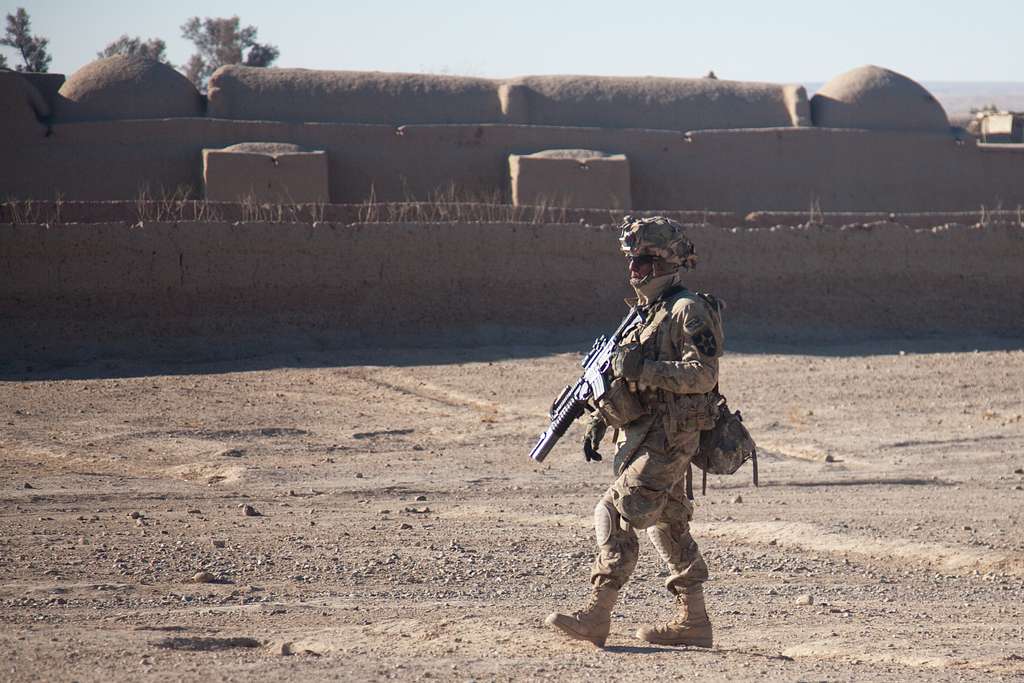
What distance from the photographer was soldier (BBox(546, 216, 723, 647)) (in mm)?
4879

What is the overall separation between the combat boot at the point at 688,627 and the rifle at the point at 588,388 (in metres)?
0.77

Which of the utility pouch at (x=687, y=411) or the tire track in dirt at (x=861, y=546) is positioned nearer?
the utility pouch at (x=687, y=411)

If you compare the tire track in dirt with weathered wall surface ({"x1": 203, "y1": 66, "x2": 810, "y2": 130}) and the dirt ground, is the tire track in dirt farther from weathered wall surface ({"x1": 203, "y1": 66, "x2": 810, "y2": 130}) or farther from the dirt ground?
weathered wall surface ({"x1": 203, "y1": 66, "x2": 810, "y2": 130})

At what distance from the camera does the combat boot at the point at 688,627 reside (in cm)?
511

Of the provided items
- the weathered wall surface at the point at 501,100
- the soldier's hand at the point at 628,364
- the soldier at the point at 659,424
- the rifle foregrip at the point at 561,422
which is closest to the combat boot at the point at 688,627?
the soldier at the point at 659,424

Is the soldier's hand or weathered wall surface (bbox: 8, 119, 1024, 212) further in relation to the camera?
weathered wall surface (bbox: 8, 119, 1024, 212)

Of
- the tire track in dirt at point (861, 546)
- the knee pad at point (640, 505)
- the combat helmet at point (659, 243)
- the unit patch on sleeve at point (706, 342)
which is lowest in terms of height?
the tire track in dirt at point (861, 546)

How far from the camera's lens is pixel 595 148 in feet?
67.3

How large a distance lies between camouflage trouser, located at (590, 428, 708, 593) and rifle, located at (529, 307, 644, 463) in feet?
0.89

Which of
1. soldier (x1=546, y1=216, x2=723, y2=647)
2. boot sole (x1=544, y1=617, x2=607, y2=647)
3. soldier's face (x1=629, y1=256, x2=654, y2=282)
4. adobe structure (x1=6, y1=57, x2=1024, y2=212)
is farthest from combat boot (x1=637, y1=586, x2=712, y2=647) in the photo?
adobe structure (x1=6, y1=57, x2=1024, y2=212)

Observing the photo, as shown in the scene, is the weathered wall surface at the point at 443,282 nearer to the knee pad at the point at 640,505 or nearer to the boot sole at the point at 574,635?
the boot sole at the point at 574,635

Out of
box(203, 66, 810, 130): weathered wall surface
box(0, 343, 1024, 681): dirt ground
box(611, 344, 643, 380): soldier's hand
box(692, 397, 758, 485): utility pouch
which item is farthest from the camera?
box(203, 66, 810, 130): weathered wall surface

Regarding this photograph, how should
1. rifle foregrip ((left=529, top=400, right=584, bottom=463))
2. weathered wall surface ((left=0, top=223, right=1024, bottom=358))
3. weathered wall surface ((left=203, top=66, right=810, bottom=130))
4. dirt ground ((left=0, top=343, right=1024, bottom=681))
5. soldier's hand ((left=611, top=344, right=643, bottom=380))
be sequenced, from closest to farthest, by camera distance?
1. soldier's hand ((left=611, top=344, right=643, bottom=380))
2. dirt ground ((left=0, top=343, right=1024, bottom=681))
3. rifle foregrip ((left=529, top=400, right=584, bottom=463))
4. weathered wall surface ((left=0, top=223, right=1024, bottom=358))
5. weathered wall surface ((left=203, top=66, right=810, bottom=130))

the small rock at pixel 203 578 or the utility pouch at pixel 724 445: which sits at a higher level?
the utility pouch at pixel 724 445
